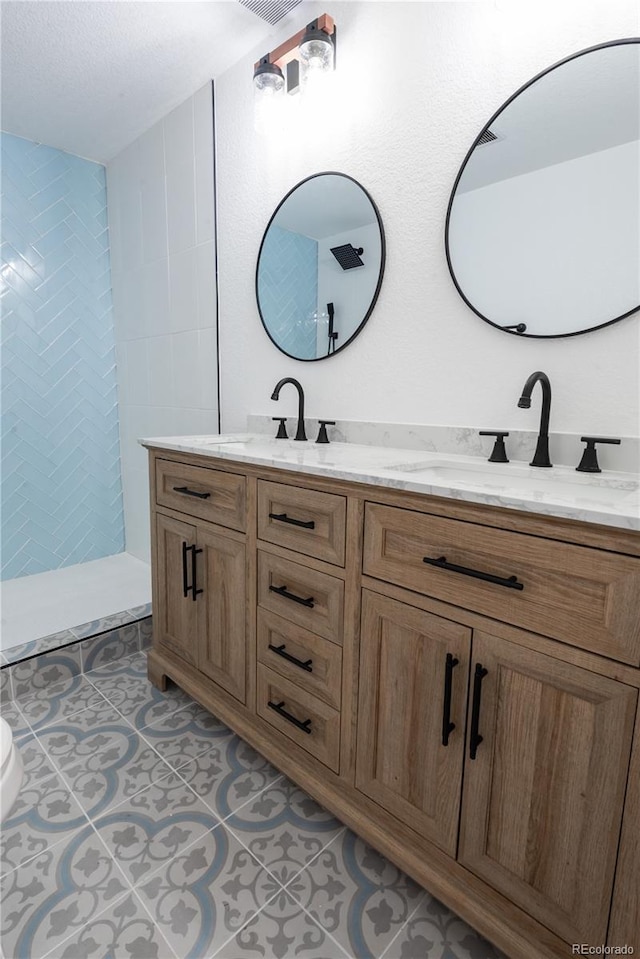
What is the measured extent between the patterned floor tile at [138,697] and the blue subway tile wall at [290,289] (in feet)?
4.53

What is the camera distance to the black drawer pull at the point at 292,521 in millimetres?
1217

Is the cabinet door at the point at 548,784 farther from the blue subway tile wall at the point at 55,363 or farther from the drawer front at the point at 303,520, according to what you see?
the blue subway tile wall at the point at 55,363

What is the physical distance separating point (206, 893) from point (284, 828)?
240 millimetres

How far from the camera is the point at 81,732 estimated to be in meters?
1.68

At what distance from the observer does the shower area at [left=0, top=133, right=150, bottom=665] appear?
2.54 m

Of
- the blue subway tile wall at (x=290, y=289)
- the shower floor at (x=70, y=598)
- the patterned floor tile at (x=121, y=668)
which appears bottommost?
the patterned floor tile at (x=121, y=668)

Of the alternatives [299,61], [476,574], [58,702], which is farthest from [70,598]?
[299,61]

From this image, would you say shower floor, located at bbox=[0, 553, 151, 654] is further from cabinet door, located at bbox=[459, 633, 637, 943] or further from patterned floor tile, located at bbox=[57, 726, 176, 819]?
cabinet door, located at bbox=[459, 633, 637, 943]

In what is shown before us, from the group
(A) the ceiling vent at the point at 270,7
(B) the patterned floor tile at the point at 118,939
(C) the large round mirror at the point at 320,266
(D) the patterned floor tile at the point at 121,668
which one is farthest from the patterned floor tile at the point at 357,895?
(A) the ceiling vent at the point at 270,7

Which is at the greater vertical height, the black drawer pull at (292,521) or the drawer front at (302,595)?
the black drawer pull at (292,521)

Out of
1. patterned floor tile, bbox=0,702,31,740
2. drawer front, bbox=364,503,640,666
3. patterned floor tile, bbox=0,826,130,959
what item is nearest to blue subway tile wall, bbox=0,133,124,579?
patterned floor tile, bbox=0,702,31,740

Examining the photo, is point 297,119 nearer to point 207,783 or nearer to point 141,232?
point 141,232

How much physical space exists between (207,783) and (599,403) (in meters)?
1.49

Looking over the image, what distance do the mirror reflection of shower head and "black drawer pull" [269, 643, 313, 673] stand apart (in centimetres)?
124
